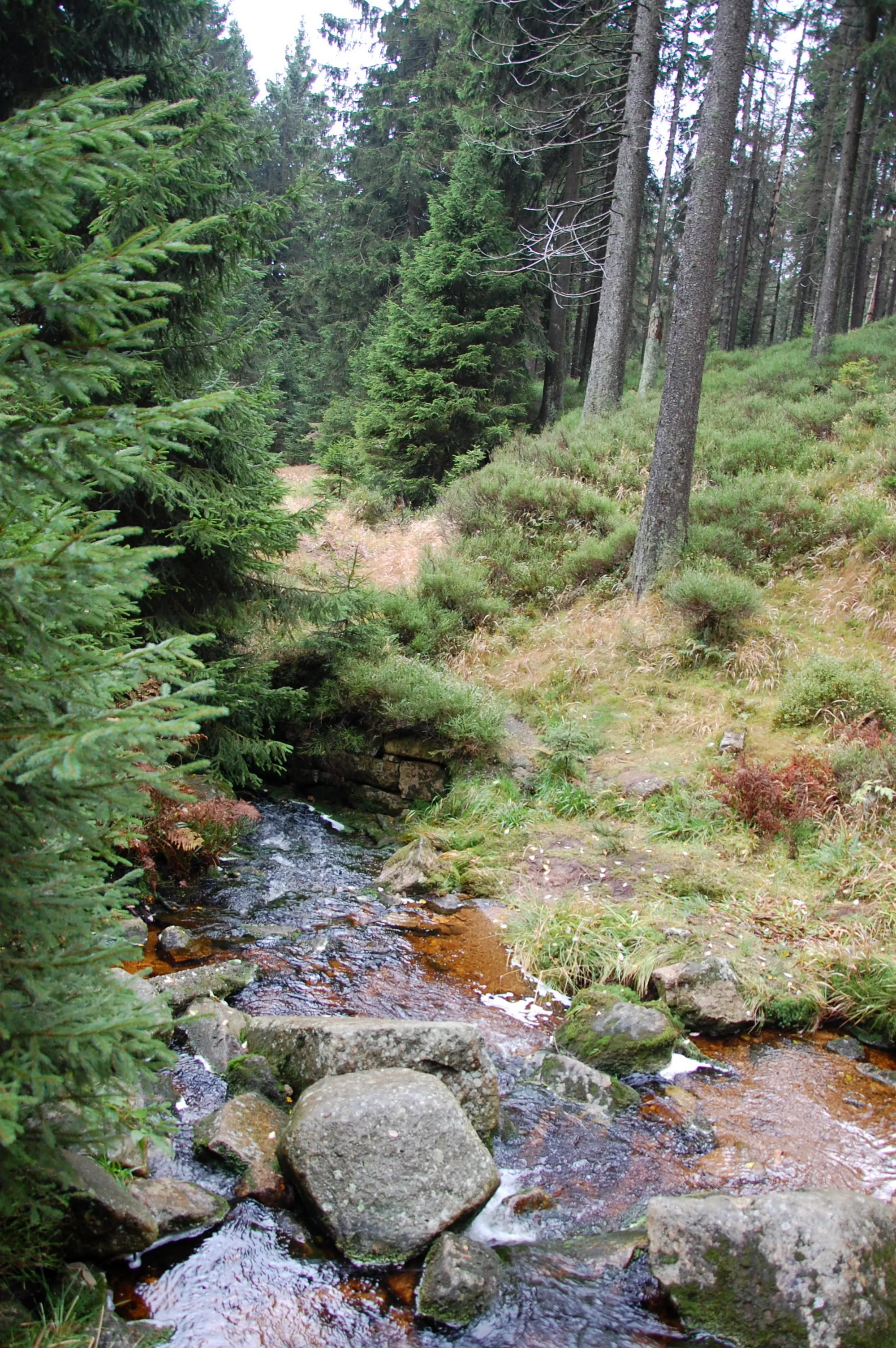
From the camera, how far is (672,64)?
21203 mm

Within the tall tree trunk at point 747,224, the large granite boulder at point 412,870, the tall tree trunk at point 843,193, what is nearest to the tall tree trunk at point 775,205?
the tall tree trunk at point 747,224

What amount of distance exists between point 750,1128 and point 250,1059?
2831 mm

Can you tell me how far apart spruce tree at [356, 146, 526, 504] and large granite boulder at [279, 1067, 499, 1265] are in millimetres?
14014

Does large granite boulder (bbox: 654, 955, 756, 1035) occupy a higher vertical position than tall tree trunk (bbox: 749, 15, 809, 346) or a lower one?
lower

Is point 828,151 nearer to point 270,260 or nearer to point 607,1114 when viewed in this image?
point 270,260

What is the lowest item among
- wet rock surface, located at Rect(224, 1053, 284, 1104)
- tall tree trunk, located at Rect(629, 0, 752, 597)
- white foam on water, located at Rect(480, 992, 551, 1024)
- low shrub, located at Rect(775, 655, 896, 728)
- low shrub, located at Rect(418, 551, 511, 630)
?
white foam on water, located at Rect(480, 992, 551, 1024)

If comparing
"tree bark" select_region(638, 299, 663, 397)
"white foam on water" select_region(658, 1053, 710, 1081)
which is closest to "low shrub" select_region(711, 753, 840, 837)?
"white foam on water" select_region(658, 1053, 710, 1081)

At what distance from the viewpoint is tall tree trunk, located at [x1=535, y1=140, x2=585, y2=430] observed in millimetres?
20172

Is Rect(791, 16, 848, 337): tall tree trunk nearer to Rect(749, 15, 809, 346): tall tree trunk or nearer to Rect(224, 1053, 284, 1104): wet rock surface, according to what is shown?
Rect(749, 15, 809, 346): tall tree trunk

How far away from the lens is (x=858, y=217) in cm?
2803

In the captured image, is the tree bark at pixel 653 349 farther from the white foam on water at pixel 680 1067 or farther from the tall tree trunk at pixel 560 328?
the white foam on water at pixel 680 1067

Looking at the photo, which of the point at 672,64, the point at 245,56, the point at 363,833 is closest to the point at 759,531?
the point at 363,833

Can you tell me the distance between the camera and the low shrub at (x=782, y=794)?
741cm

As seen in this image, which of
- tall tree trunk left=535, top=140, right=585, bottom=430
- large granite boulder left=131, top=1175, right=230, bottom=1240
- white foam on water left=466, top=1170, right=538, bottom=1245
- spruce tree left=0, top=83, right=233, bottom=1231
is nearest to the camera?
spruce tree left=0, top=83, right=233, bottom=1231
